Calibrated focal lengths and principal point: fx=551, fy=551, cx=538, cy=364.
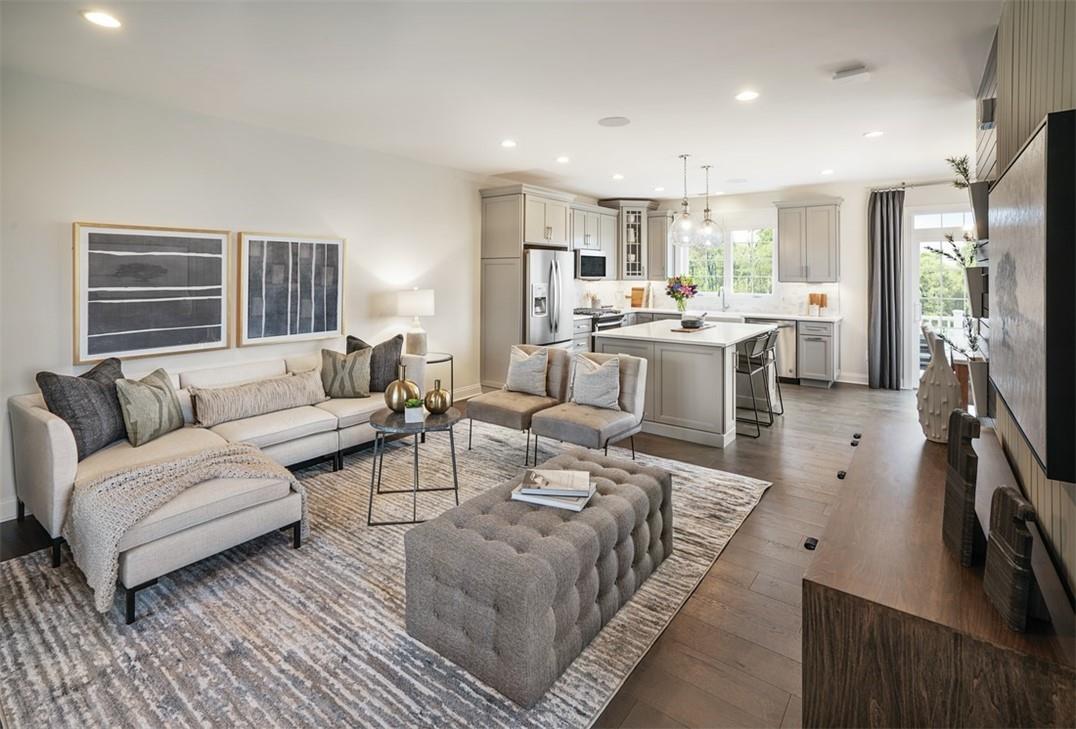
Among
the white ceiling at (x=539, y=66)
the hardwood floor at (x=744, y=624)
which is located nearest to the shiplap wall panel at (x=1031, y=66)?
the white ceiling at (x=539, y=66)

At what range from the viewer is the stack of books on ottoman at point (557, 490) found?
2357 millimetres

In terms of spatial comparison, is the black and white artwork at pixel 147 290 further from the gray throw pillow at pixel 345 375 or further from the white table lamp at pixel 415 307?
the white table lamp at pixel 415 307

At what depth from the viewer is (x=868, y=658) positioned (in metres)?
1.33

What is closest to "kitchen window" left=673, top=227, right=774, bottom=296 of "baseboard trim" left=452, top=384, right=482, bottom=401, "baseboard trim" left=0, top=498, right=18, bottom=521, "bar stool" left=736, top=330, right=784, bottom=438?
"bar stool" left=736, top=330, right=784, bottom=438

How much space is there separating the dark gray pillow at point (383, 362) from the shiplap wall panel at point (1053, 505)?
410 cm

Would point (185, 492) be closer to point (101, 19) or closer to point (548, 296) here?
point (101, 19)

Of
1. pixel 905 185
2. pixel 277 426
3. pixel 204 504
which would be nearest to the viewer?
pixel 204 504

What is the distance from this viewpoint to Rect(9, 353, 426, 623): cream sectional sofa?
2.47m

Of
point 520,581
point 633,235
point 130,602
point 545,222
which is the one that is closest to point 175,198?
point 130,602

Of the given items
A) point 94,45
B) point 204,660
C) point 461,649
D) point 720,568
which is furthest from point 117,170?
point 720,568

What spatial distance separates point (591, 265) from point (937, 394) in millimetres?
6015

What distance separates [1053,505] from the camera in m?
1.42

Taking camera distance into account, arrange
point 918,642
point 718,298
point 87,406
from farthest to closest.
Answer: point 718,298
point 87,406
point 918,642

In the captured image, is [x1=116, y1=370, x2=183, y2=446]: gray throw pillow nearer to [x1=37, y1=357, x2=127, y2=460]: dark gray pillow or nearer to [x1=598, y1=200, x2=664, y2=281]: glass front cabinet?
[x1=37, y1=357, x2=127, y2=460]: dark gray pillow
